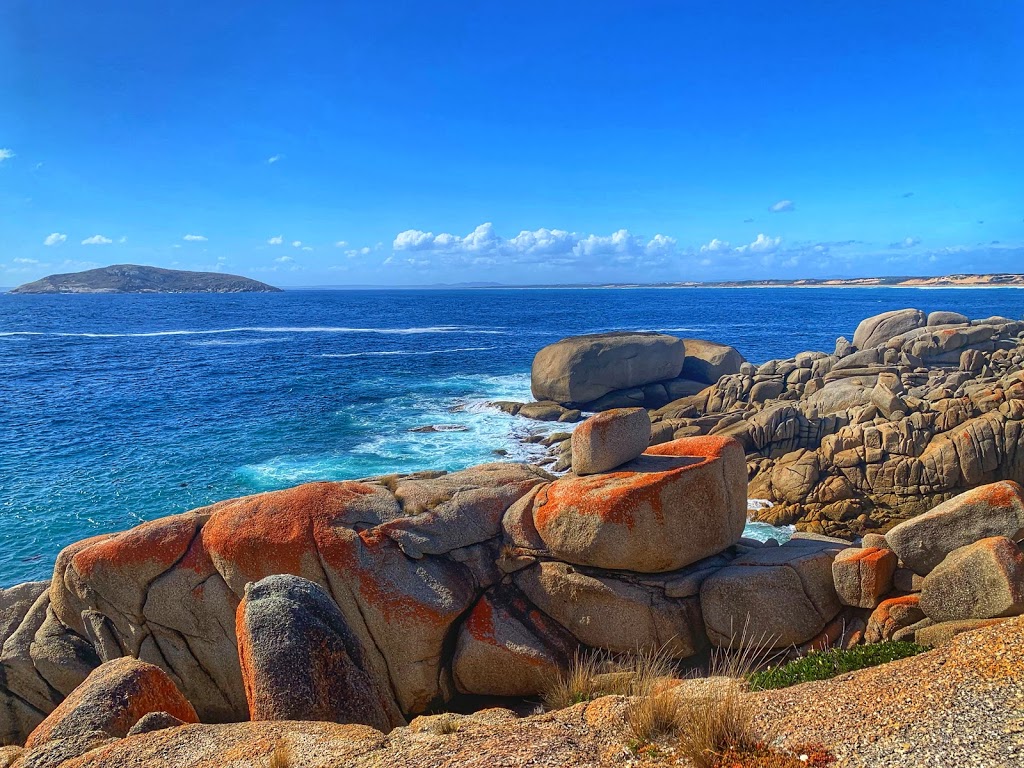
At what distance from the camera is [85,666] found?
12.1m

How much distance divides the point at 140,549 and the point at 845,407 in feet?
88.3

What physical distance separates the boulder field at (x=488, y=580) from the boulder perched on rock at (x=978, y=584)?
2.66 ft

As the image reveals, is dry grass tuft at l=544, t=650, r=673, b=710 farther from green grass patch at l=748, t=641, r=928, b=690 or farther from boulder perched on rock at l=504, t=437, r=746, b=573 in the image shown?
boulder perched on rock at l=504, t=437, r=746, b=573

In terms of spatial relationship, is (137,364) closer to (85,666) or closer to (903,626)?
(85,666)

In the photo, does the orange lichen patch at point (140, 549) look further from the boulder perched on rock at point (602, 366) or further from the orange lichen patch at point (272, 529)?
the boulder perched on rock at point (602, 366)

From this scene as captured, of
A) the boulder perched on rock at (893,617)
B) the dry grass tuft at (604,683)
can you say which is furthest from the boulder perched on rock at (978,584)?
the dry grass tuft at (604,683)

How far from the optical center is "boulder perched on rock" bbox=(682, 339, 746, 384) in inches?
1550

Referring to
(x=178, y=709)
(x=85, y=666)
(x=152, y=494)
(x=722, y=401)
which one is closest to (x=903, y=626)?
(x=178, y=709)

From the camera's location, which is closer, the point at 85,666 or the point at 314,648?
the point at 314,648

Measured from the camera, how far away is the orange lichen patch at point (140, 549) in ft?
39.1

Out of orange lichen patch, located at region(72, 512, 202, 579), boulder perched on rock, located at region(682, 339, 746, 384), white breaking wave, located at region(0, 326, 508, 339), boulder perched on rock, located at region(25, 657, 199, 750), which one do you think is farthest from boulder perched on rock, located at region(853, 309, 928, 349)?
white breaking wave, located at region(0, 326, 508, 339)

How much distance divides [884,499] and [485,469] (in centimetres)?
1455

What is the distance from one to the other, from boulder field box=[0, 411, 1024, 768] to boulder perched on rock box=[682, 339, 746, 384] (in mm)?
27634

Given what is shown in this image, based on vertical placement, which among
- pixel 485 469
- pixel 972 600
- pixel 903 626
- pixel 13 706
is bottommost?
pixel 13 706
